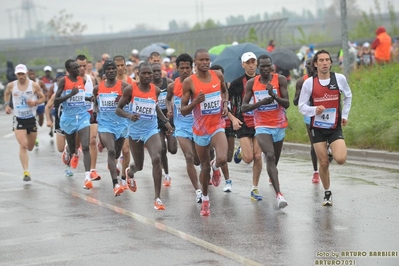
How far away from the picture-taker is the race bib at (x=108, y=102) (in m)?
14.9

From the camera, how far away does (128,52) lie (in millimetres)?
51500

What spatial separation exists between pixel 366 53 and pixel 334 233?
25848 mm

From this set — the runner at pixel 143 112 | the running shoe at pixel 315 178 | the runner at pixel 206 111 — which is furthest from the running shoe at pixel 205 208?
the running shoe at pixel 315 178

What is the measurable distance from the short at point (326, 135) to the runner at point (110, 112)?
3.52 metres

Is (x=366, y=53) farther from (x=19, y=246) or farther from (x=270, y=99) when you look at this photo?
(x=19, y=246)

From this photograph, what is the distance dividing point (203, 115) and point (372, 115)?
825 cm

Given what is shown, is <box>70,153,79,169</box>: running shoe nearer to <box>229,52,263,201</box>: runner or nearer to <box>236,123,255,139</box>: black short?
<box>229,52,263,201</box>: runner

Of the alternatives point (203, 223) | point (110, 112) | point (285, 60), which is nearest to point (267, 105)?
point (203, 223)

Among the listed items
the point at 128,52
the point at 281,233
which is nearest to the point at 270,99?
the point at 281,233

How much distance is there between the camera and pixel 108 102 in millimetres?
14930

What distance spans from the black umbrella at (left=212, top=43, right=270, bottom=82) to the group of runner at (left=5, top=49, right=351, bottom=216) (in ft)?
16.4

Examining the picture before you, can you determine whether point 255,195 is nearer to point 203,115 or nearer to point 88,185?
point 203,115

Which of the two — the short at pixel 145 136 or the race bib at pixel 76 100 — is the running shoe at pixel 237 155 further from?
the short at pixel 145 136

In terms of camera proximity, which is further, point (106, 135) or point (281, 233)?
point (106, 135)
